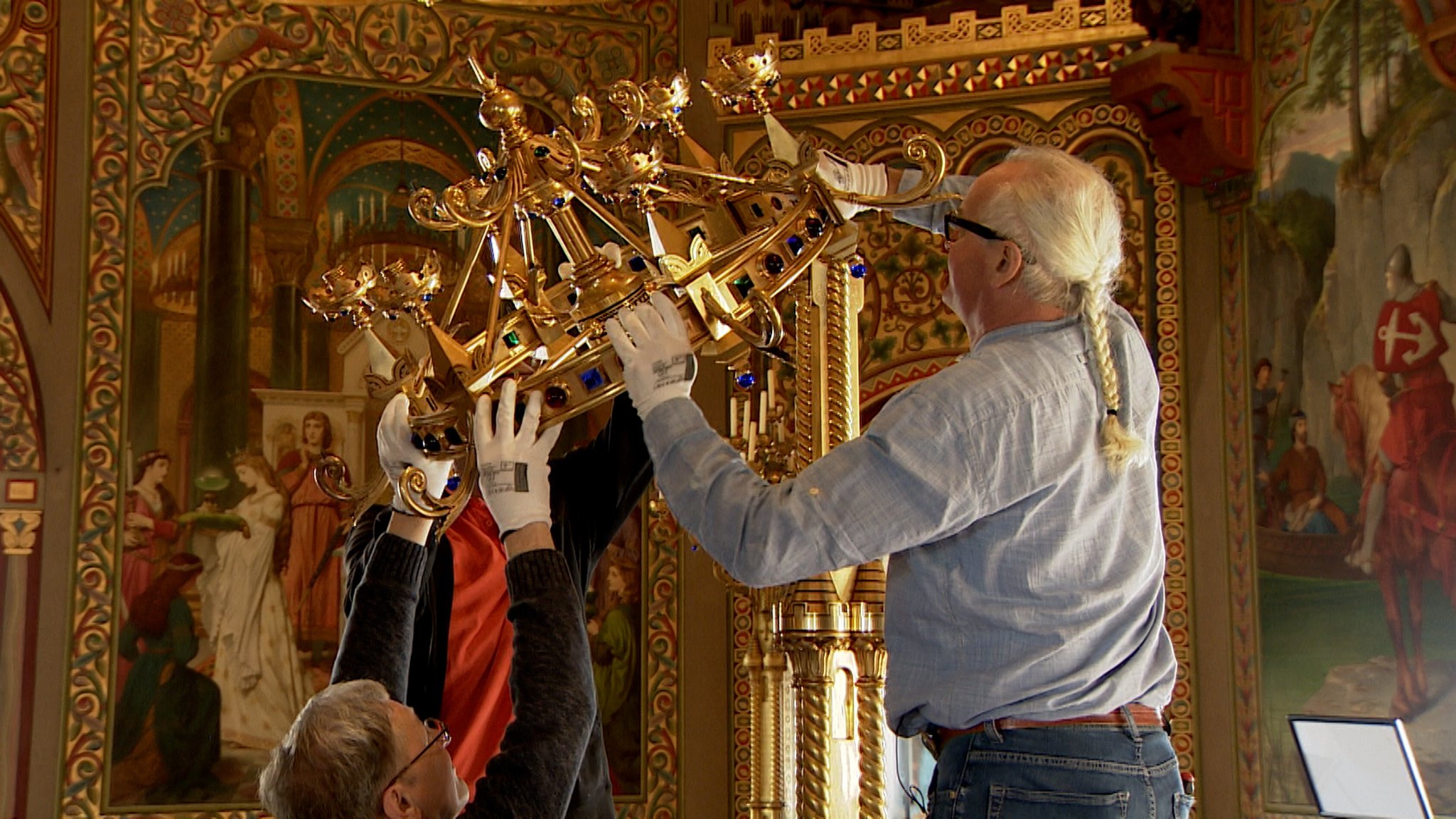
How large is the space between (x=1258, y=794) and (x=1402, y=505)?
4.33 ft

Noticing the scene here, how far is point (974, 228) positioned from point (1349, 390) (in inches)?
167

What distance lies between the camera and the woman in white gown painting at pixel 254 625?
20.5 feet

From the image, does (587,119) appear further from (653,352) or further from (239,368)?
(239,368)

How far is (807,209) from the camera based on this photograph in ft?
7.66

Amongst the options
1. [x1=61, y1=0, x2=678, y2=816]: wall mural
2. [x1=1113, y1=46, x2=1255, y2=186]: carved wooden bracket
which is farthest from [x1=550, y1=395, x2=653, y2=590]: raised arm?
[x1=1113, y1=46, x2=1255, y2=186]: carved wooden bracket

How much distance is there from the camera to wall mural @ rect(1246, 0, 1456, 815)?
542 cm

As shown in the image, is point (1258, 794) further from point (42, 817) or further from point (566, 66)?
point (42, 817)

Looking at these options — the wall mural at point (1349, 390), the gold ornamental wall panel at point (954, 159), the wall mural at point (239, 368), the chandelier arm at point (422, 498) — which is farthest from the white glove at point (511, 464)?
the gold ornamental wall panel at point (954, 159)

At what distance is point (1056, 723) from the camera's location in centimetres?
195

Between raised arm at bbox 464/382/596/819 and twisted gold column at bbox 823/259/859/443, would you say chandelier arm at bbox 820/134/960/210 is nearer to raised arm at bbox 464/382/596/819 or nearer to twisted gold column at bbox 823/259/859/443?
raised arm at bbox 464/382/596/819

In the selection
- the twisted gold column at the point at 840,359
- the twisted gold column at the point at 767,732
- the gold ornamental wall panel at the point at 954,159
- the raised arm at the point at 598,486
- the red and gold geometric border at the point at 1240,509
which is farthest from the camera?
the gold ornamental wall panel at the point at 954,159

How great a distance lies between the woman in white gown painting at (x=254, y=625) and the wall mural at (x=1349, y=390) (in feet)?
12.9

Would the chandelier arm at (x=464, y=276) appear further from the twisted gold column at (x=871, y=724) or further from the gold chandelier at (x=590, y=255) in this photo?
the twisted gold column at (x=871, y=724)

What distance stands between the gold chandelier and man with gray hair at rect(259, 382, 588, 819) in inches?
4.1
